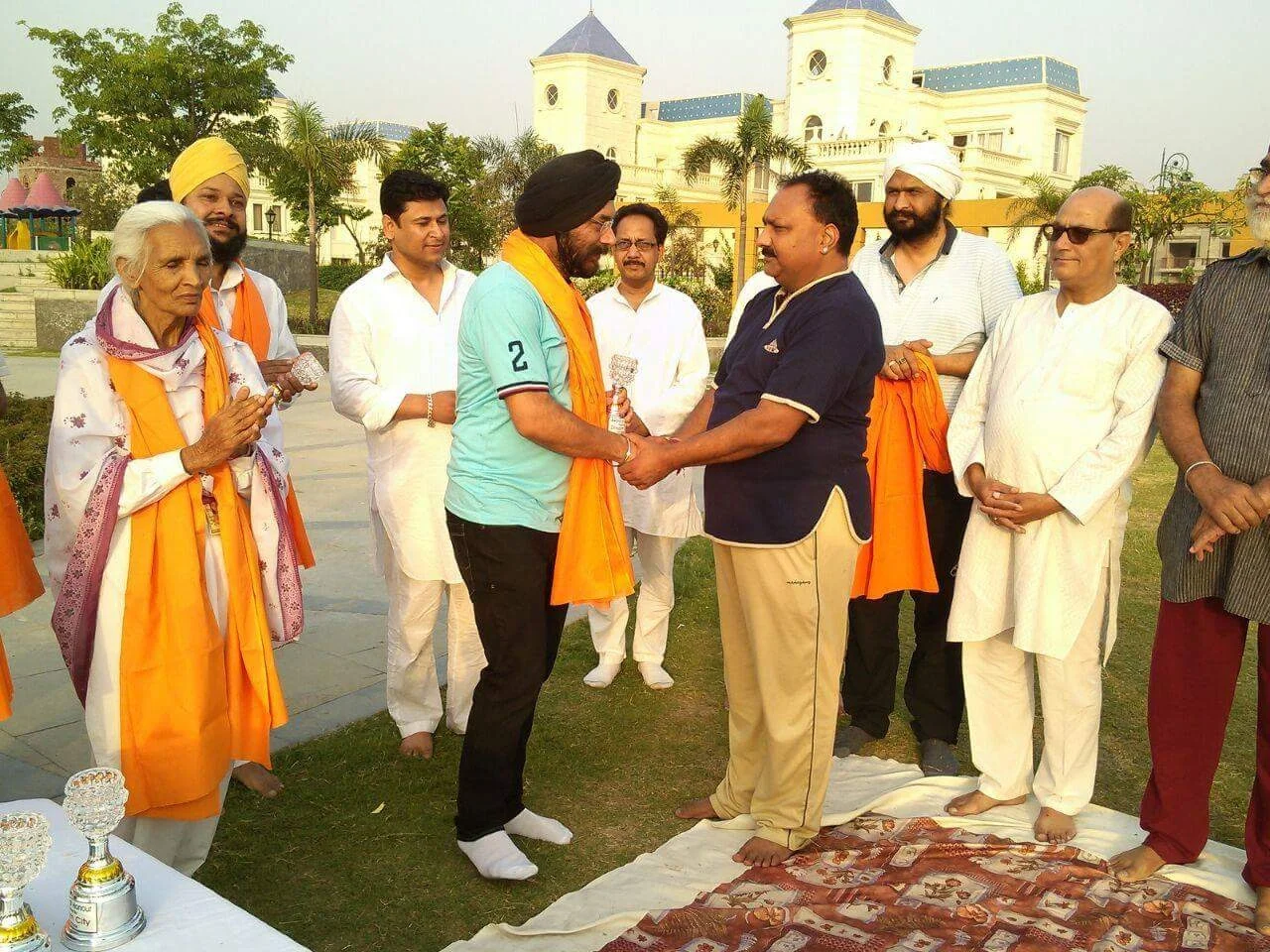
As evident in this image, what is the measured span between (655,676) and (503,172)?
32871 mm

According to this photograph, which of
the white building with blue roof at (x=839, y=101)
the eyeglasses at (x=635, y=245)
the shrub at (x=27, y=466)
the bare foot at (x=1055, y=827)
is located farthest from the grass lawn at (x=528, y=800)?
the white building with blue roof at (x=839, y=101)

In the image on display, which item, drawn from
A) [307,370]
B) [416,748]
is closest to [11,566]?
[307,370]

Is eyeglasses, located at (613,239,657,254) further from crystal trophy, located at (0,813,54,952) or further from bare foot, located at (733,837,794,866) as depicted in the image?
crystal trophy, located at (0,813,54,952)

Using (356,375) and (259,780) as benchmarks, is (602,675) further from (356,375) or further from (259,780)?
(356,375)

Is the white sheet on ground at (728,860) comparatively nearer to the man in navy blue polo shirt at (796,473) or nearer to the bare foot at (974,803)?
the bare foot at (974,803)

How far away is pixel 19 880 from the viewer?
5.49ft

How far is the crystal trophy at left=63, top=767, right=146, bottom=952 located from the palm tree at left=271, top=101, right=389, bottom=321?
28.4 meters

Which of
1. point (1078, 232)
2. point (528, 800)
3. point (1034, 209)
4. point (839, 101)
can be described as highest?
point (839, 101)

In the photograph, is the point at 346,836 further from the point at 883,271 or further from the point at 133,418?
the point at 883,271

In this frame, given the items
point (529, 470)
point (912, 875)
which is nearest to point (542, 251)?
point (529, 470)

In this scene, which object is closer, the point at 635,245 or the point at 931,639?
the point at 931,639

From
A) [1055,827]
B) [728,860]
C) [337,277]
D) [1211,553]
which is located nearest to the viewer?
[1211,553]

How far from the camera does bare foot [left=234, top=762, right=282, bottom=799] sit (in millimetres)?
3893

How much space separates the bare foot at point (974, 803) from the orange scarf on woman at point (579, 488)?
5.06ft
